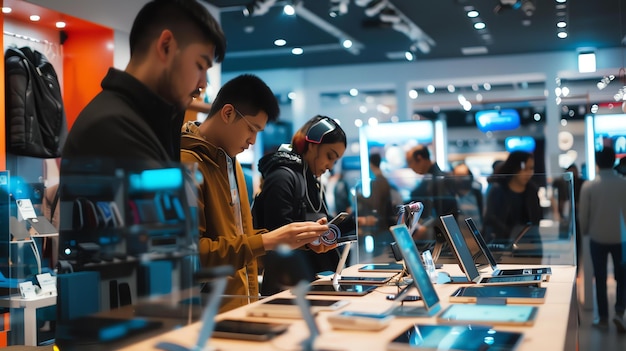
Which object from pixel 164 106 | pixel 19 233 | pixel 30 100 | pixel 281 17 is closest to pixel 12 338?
pixel 19 233

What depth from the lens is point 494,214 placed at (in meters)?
5.25

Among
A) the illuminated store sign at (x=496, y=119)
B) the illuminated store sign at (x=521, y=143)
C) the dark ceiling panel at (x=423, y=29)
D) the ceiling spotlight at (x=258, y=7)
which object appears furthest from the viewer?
the illuminated store sign at (x=496, y=119)

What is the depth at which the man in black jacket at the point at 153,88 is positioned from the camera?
65.0 inches

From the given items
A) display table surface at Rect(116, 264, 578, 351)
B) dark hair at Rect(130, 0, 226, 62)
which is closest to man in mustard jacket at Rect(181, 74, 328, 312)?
display table surface at Rect(116, 264, 578, 351)

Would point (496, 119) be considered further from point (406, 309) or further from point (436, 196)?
point (406, 309)

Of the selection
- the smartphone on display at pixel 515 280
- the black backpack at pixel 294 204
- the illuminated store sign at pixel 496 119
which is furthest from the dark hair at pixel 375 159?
the smartphone on display at pixel 515 280

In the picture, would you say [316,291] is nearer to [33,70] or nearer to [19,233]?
[19,233]

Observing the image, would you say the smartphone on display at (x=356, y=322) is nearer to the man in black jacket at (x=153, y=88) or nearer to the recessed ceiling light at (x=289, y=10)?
the man in black jacket at (x=153, y=88)

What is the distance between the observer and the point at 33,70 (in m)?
5.70

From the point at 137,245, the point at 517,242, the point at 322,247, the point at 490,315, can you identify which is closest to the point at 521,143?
the point at 517,242

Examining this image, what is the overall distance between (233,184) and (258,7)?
548 centimetres

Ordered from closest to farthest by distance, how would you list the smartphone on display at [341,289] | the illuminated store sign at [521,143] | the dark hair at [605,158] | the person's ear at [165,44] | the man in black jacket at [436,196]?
the person's ear at [165,44], the smartphone on display at [341,289], the man in black jacket at [436,196], the dark hair at [605,158], the illuminated store sign at [521,143]

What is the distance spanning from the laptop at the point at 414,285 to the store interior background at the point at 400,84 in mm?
3726

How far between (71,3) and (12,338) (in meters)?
2.77
